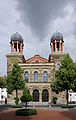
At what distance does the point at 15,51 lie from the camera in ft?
199

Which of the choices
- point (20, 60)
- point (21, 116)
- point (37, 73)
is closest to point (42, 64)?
point (37, 73)

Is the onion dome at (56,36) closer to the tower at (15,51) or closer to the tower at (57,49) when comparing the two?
the tower at (57,49)

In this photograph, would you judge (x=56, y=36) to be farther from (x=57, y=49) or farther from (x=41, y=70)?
(x=41, y=70)

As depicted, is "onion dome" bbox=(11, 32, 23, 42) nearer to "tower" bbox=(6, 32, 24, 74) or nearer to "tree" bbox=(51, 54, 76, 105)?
"tower" bbox=(6, 32, 24, 74)

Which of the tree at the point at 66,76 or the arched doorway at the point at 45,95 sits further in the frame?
the arched doorway at the point at 45,95

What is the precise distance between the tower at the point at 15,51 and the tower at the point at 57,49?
8615mm

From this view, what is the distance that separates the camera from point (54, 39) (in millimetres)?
59719

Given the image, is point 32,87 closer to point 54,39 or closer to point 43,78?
point 43,78

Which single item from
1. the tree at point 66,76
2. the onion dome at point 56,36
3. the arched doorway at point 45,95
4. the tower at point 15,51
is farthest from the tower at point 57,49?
the tree at point 66,76

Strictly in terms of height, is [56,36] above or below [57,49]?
above

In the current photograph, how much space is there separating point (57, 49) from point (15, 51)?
11.9 meters

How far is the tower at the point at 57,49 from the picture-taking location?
58.0 meters

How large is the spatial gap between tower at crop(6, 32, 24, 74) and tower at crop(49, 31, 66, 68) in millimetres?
8615

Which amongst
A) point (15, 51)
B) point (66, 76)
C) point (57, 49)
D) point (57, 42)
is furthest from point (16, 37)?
point (66, 76)
